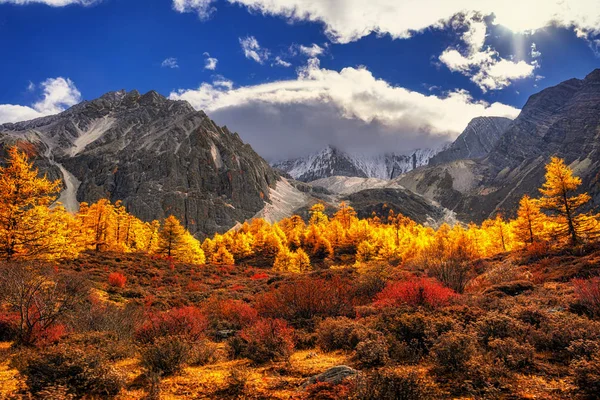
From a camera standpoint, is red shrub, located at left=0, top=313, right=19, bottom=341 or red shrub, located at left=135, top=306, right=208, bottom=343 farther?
red shrub, located at left=0, top=313, right=19, bottom=341

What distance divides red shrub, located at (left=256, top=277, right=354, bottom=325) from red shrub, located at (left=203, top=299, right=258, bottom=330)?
0.57 meters

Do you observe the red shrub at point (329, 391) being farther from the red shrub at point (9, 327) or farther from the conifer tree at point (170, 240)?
the conifer tree at point (170, 240)

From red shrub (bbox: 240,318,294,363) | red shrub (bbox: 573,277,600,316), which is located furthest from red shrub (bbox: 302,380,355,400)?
red shrub (bbox: 573,277,600,316)

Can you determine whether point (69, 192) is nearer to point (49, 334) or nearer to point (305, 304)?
point (49, 334)

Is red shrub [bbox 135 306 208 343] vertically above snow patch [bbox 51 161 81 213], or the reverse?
snow patch [bbox 51 161 81 213]

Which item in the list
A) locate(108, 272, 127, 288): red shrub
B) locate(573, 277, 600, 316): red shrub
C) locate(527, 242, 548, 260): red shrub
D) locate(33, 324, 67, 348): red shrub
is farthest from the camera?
locate(527, 242, 548, 260): red shrub

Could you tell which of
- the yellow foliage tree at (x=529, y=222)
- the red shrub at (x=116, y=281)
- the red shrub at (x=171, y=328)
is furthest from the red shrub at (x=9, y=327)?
the yellow foliage tree at (x=529, y=222)

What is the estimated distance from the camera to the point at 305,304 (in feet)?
45.1

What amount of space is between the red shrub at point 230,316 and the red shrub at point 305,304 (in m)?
0.57

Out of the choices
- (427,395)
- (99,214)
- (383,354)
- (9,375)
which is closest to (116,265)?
(99,214)

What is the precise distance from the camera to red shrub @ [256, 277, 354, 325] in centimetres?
1356

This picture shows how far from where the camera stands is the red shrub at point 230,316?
13.8 metres

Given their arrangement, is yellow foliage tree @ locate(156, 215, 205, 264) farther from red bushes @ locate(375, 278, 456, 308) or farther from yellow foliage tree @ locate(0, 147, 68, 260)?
red bushes @ locate(375, 278, 456, 308)

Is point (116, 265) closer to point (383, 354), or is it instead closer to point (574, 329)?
point (383, 354)
